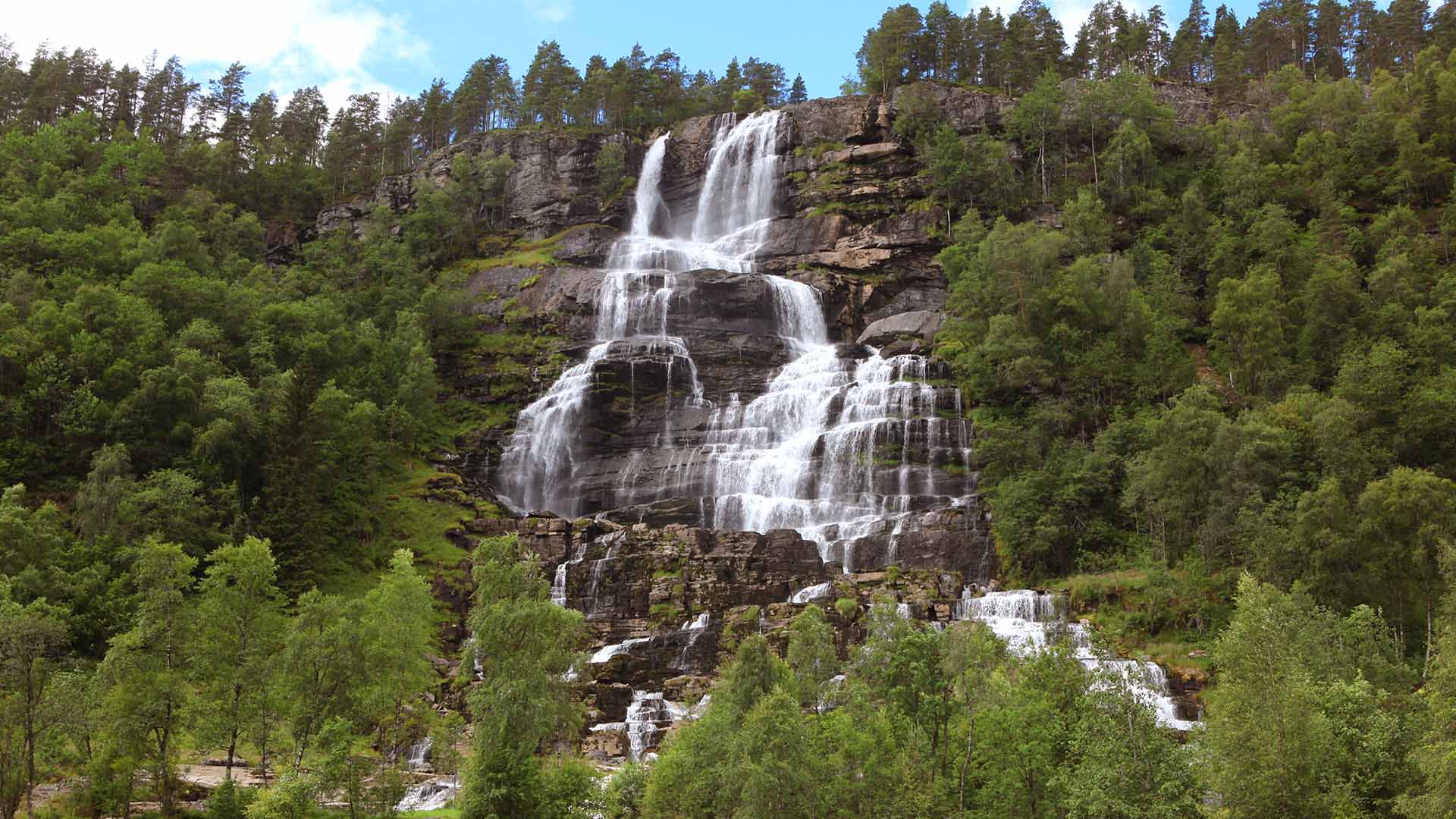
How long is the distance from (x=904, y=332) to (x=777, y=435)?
591 inches

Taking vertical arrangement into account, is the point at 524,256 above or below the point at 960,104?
below

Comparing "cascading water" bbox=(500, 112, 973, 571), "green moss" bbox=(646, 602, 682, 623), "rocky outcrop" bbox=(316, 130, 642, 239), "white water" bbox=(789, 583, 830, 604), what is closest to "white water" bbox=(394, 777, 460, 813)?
"green moss" bbox=(646, 602, 682, 623)

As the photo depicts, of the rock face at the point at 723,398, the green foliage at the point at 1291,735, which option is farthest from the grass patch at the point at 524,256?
the green foliage at the point at 1291,735

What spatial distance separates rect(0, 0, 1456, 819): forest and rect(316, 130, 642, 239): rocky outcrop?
3284 mm

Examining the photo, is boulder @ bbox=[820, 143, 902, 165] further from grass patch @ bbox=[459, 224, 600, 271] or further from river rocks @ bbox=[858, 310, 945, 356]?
river rocks @ bbox=[858, 310, 945, 356]

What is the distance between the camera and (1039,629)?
44.8 m

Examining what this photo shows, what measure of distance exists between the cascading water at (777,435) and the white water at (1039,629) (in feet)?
25.9

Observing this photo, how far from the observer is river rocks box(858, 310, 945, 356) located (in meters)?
72.4

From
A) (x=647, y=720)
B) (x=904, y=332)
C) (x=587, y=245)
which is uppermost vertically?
(x=587, y=245)

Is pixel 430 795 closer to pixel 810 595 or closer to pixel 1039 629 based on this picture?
pixel 810 595

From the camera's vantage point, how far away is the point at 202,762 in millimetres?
41375

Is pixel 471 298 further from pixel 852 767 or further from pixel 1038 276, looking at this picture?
pixel 852 767

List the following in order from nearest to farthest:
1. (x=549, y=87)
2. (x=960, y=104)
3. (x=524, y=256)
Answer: (x=524, y=256), (x=960, y=104), (x=549, y=87)

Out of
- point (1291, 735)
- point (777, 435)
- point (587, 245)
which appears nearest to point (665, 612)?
point (777, 435)
